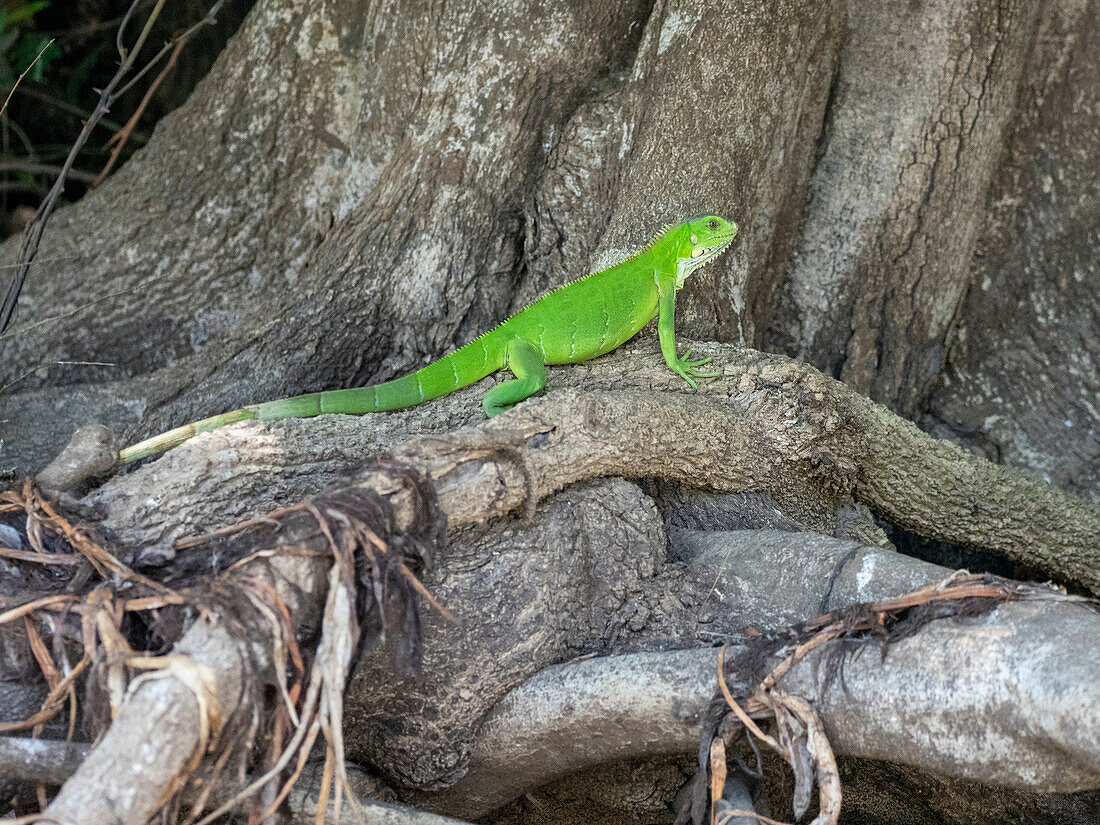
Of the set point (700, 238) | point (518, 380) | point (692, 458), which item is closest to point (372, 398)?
point (518, 380)

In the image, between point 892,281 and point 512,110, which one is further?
point 892,281

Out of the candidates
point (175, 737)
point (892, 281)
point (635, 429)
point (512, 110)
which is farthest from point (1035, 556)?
point (175, 737)

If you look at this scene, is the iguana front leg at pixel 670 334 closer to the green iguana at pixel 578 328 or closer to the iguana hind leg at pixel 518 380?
the green iguana at pixel 578 328

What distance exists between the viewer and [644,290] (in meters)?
3.47

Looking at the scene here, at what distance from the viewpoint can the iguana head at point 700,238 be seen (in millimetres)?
3451

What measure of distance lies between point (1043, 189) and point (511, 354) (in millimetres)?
2642

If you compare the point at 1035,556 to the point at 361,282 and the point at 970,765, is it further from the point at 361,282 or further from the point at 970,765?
the point at 361,282

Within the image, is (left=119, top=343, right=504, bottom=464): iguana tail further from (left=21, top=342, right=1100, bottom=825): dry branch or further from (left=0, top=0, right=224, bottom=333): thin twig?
(left=0, top=0, right=224, bottom=333): thin twig

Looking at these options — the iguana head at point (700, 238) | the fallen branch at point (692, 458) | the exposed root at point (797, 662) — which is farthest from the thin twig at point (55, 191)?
the exposed root at point (797, 662)

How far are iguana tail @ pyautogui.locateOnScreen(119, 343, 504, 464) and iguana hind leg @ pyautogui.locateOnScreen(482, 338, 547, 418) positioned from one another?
0.10 m

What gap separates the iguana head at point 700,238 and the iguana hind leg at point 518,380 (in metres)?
0.64

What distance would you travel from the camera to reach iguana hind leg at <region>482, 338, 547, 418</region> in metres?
3.15

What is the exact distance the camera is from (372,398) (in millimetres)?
3176

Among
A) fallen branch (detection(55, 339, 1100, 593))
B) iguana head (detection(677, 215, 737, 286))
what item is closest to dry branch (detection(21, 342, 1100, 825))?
fallen branch (detection(55, 339, 1100, 593))
